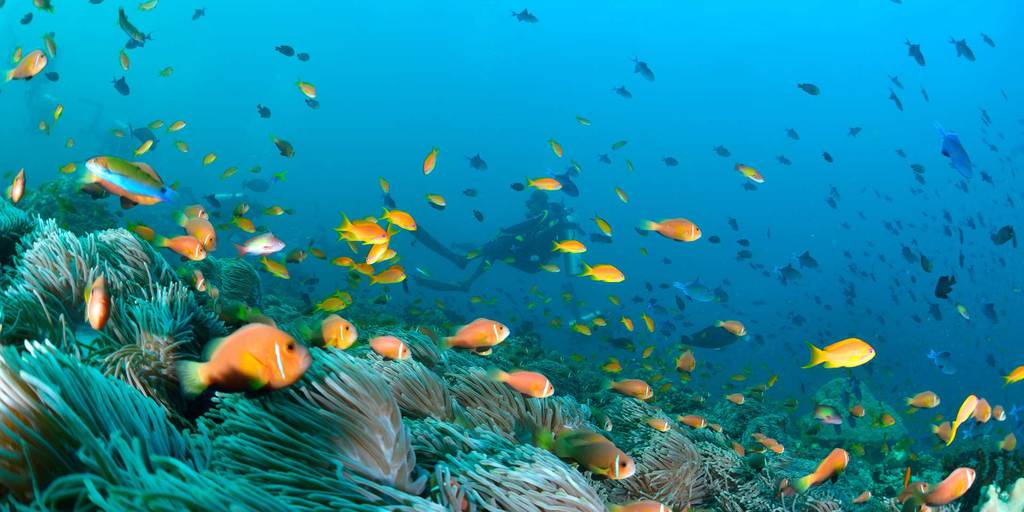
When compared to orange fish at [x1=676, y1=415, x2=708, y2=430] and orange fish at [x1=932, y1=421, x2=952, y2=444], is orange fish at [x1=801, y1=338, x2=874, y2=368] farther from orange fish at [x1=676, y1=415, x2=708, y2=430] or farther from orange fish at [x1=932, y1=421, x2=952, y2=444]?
orange fish at [x1=932, y1=421, x2=952, y2=444]

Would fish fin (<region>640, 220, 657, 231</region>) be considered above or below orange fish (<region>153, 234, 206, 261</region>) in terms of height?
below

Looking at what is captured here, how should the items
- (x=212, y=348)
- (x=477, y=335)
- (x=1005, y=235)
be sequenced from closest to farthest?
(x=212, y=348)
(x=477, y=335)
(x=1005, y=235)

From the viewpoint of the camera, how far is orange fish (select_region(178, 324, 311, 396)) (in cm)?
187

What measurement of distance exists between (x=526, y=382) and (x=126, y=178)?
12.4 ft

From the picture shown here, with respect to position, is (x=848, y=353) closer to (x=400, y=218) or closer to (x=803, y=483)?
(x=803, y=483)

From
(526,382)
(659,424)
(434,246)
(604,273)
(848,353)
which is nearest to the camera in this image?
(526,382)

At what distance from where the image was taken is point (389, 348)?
3.95 m

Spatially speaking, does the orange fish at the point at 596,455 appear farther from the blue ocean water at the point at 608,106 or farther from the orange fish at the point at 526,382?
the blue ocean water at the point at 608,106

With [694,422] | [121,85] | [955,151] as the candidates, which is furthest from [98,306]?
[121,85]

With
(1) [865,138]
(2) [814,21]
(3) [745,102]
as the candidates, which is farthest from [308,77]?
(1) [865,138]

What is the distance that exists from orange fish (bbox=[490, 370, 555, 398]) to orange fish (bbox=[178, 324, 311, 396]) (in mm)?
1981

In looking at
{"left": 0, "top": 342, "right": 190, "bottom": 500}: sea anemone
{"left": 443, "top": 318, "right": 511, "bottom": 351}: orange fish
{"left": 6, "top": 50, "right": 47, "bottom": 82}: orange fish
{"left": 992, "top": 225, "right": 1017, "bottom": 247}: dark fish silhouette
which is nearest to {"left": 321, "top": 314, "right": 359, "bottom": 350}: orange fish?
{"left": 443, "top": 318, "right": 511, "bottom": 351}: orange fish

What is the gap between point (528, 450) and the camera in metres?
2.38

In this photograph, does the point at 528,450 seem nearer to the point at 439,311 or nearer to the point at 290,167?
the point at 439,311
